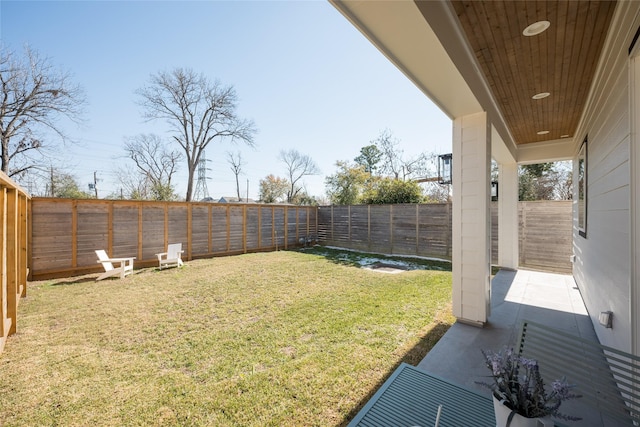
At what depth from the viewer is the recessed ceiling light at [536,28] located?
1859 mm

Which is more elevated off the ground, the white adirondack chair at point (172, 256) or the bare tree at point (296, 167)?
the bare tree at point (296, 167)

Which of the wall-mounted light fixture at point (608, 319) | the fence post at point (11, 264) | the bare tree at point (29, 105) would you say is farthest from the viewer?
the bare tree at point (29, 105)

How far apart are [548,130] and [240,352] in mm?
6086

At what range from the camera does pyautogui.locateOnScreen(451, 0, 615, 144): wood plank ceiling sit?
173 cm

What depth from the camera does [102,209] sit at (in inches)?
233

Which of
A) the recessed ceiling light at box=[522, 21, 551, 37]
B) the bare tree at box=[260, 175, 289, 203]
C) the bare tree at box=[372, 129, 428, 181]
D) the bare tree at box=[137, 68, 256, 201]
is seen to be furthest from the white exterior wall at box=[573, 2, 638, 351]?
the bare tree at box=[260, 175, 289, 203]

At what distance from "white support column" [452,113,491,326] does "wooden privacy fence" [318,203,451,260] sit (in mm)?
4212

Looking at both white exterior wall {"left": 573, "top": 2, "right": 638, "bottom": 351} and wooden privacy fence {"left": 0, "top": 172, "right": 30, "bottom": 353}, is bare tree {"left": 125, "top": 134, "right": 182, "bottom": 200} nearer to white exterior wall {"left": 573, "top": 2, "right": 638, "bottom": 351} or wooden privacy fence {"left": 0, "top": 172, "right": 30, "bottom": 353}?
wooden privacy fence {"left": 0, "top": 172, "right": 30, "bottom": 353}

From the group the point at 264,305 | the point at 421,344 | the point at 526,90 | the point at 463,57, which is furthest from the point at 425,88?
the point at 264,305

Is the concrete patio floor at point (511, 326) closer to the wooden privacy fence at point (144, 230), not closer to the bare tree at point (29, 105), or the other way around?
the wooden privacy fence at point (144, 230)

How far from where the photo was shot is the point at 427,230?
23.9 ft

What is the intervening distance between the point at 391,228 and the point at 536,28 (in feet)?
21.2

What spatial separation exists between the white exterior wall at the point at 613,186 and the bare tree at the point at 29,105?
13764 millimetres

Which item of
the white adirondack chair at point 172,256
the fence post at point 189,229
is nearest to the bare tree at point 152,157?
the fence post at point 189,229
